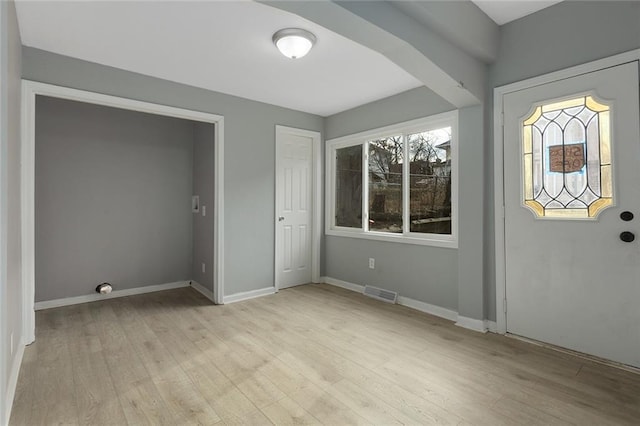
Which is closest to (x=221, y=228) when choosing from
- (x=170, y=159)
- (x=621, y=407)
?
(x=170, y=159)

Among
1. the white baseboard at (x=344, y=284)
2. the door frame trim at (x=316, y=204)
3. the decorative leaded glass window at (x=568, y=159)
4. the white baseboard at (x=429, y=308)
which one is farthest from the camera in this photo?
the door frame trim at (x=316, y=204)

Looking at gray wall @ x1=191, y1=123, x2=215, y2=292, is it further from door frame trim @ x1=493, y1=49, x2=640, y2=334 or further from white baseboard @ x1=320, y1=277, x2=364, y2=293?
door frame trim @ x1=493, y1=49, x2=640, y2=334

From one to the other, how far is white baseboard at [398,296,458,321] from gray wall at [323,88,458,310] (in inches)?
1.9

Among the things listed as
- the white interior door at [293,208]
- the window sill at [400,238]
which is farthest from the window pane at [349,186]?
the white interior door at [293,208]

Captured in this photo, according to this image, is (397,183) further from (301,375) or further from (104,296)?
(104,296)

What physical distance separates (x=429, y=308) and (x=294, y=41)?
2928 mm

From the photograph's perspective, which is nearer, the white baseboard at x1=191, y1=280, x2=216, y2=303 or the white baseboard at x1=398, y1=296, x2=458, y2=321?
the white baseboard at x1=398, y1=296, x2=458, y2=321

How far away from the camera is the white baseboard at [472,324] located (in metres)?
2.91

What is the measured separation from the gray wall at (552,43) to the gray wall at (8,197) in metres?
3.41

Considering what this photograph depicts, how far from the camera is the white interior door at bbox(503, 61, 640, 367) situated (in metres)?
2.21

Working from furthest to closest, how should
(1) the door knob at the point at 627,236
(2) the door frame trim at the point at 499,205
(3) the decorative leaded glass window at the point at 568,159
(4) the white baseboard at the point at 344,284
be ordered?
(4) the white baseboard at the point at 344,284
(2) the door frame trim at the point at 499,205
(3) the decorative leaded glass window at the point at 568,159
(1) the door knob at the point at 627,236

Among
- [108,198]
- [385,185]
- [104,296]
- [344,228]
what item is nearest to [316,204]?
[344,228]

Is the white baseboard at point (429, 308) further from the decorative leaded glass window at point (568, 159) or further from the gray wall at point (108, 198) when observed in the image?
the gray wall at point (108, 198)

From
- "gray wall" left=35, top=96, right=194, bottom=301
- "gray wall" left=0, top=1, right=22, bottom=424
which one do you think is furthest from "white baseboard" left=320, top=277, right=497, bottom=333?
"gray wall" left=0, top=1, right=22, bottom=424
